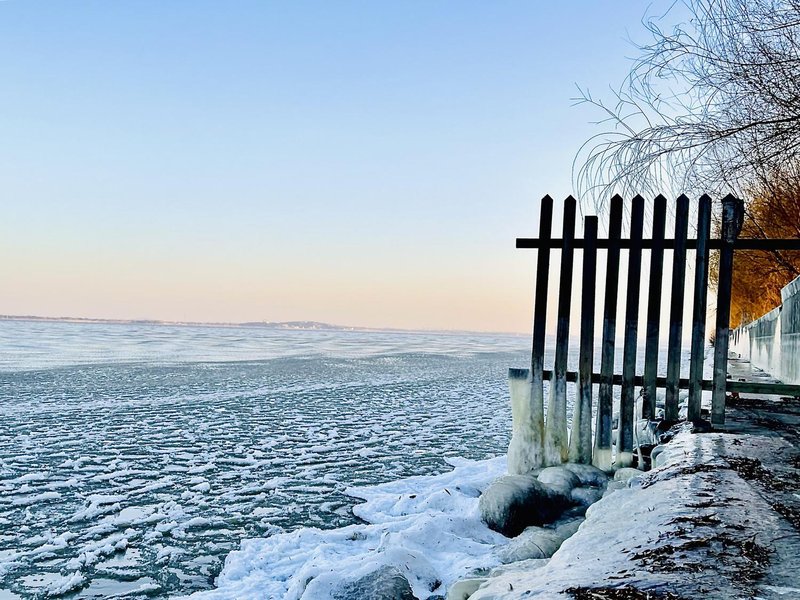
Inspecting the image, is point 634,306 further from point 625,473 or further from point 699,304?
point 625,473

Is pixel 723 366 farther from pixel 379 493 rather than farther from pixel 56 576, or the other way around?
pixel 56 576

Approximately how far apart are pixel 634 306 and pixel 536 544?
2.54m

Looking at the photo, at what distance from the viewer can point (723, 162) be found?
5.79 metres

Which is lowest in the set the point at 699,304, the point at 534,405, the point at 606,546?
the point at 606,546

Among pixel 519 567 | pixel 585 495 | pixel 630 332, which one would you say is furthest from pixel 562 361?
pixel 519 567

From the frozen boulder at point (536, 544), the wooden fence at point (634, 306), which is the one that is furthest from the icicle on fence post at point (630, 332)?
the frozen boulder at point (536, 544)

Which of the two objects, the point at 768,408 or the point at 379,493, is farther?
the point at 768,408

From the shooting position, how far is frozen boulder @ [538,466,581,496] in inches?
211

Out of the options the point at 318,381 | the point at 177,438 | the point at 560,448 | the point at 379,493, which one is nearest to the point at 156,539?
the point at 379,493

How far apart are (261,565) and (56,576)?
4.59 feet

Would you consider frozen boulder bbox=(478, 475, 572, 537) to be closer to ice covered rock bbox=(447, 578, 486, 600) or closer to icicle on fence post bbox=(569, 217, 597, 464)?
icicle on fence post bbox=(569, 217, 597, 464)

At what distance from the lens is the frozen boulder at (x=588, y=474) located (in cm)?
564

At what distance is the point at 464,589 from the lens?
3.45 metres

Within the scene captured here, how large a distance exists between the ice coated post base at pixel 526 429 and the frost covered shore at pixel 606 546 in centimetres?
64
